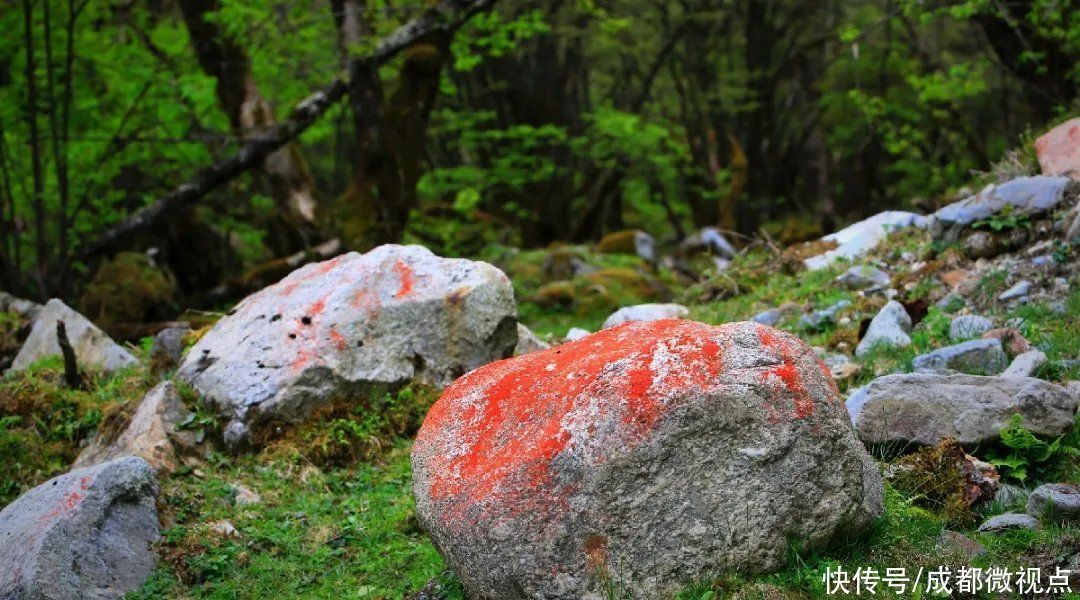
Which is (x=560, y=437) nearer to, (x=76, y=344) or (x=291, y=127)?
(x=76, y=344)

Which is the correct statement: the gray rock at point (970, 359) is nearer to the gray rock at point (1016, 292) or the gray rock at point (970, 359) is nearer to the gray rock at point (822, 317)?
the gray rock at point (1016, 292)

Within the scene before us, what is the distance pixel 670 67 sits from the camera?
23.8 meters

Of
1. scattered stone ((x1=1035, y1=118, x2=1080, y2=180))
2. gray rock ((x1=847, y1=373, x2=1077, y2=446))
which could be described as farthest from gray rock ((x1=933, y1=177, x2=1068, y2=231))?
gray rock ((x1=847, y1=373, x2=1077, y2=446))

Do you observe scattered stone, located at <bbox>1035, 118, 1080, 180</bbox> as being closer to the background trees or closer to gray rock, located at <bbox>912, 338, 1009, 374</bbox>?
the background trees

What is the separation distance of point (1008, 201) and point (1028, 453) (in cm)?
438

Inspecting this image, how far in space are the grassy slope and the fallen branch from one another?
5606 mm

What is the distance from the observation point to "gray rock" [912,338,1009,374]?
231 inches

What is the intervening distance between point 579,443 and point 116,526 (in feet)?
8.95

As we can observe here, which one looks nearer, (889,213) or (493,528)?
(493,528)

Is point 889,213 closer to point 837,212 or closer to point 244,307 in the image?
point 244,307

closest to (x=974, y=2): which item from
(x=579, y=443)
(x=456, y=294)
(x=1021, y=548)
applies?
(x=456, y=294)

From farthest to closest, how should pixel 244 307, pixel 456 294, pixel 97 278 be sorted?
pixel 97 278, pixel 244 307, pixel 456 294

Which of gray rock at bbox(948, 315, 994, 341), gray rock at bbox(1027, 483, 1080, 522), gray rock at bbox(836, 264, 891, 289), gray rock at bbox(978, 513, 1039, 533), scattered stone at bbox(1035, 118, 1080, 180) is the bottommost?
gray rock at bbox(836, 264, 891, 289)

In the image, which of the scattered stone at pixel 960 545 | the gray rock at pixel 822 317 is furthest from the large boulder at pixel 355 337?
the scattered stone at pixel 960 545
